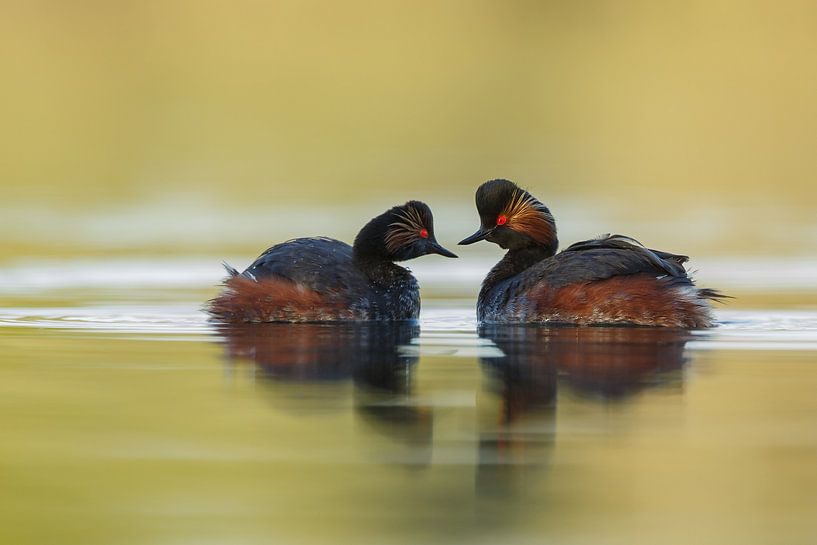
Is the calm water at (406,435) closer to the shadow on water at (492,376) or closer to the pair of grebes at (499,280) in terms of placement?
the shadow on water at (492,376)

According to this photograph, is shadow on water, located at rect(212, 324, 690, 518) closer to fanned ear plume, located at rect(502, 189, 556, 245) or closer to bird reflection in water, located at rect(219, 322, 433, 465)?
bird reflection in water, located at rect(219, 322, 433, 465)

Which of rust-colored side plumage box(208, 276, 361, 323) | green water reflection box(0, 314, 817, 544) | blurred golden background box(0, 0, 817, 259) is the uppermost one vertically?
blurred golden background box(0, 0, 817, 259)

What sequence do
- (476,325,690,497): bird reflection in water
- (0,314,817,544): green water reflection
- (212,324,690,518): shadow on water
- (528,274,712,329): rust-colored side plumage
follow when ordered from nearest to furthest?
(0,314,817,544): green water reflection, (476,325,690,497): bird reflection in water, (212,324,690,518): shadow on water, (528,274,712,329): rust-colored side plumage

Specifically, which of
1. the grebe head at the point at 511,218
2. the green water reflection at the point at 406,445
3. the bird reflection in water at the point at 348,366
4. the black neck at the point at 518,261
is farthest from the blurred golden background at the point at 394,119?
the green water reflection at the point at 406,445

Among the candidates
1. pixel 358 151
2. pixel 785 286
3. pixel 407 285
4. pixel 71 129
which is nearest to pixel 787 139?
pixel 358 151

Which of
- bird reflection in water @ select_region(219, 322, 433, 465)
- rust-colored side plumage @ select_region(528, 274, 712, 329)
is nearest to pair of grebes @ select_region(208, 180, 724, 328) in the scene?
rust-colored side plumage @ select_region(528, 274, 712, 329)

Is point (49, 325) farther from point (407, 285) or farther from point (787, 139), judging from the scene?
point (787, 139)
